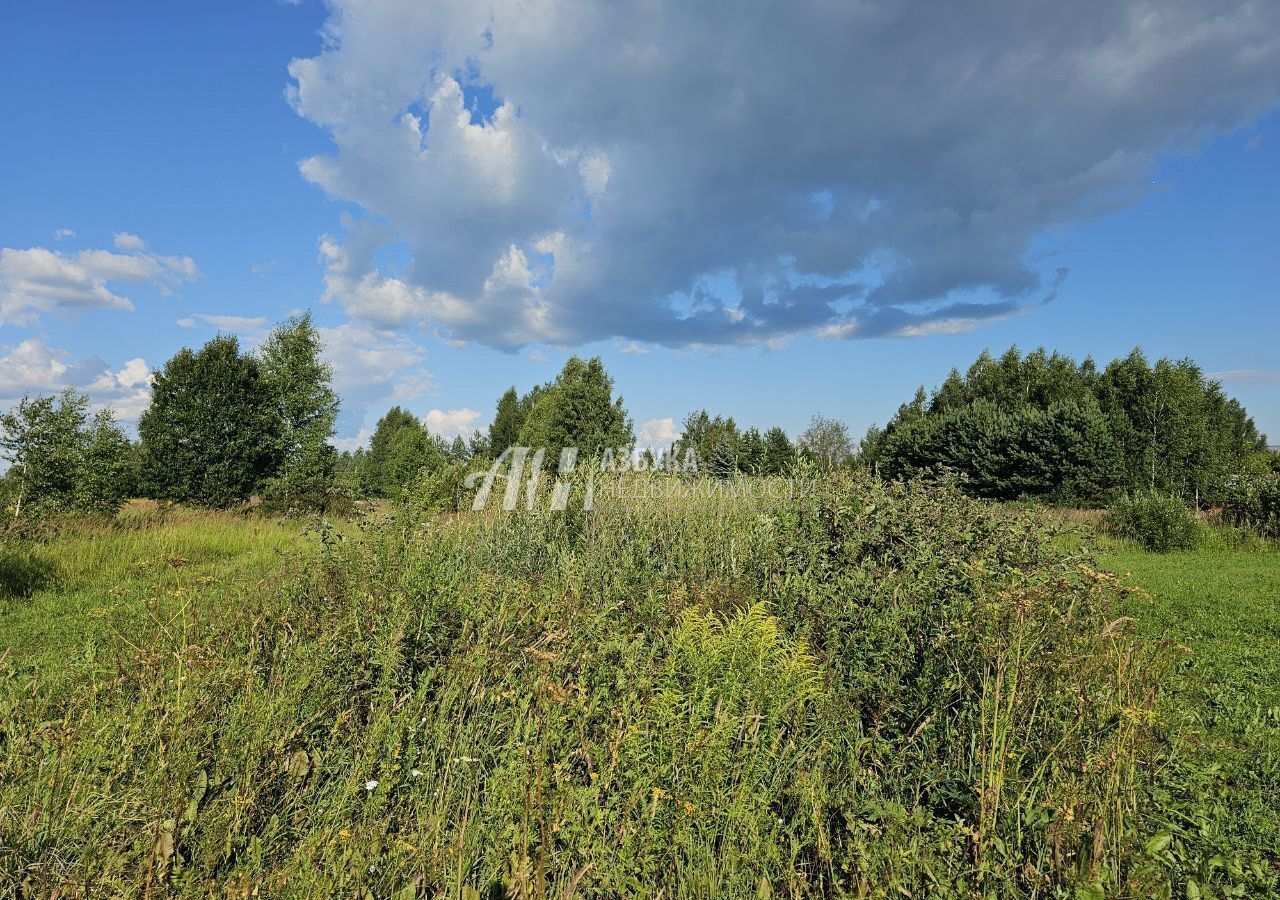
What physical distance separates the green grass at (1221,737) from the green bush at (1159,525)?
4788 millimetres

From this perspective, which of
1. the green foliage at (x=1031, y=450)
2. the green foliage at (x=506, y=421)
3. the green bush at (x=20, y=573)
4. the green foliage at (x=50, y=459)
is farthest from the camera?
the green foliage at (x=506, y=421)

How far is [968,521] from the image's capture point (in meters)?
5.22

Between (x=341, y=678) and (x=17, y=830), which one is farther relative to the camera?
(x=341, y=678)

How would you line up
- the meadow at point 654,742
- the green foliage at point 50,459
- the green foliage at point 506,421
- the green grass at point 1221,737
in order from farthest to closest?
the green foliage at point 506,421
the green foliage at point 50,459
the green grass at point 1221,737
the meadow at point 654,742

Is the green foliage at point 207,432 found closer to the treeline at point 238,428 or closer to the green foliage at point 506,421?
the treeline at point 238,428

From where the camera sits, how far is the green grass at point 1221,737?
2359 mm

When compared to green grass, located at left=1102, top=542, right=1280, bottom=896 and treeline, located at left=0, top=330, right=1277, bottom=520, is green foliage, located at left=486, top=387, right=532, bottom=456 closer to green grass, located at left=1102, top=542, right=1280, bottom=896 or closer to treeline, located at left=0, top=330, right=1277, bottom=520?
treeline, located at left=0, top=330, right=1277, bottom=520

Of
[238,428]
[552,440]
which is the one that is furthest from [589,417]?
[238,428]

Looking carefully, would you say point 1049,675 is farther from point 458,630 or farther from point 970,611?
point 458,630

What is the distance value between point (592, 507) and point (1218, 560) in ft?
35.3

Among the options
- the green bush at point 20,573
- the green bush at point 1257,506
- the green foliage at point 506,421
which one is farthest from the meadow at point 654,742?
the green foliage at point 506,421

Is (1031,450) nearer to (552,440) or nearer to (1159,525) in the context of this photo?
(1159,525)

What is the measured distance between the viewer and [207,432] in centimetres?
1788

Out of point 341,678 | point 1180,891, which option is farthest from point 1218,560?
point 341,678
